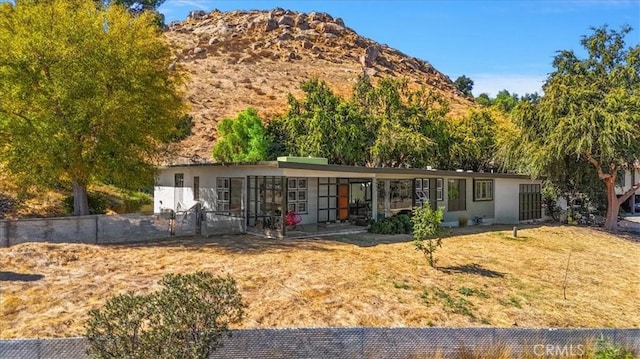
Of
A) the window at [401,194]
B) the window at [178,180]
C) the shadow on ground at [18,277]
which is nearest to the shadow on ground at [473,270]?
the window at [401,194]

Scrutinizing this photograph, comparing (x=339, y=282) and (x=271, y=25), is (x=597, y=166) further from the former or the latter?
(x=271, y=25)

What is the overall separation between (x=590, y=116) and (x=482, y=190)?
631 cm

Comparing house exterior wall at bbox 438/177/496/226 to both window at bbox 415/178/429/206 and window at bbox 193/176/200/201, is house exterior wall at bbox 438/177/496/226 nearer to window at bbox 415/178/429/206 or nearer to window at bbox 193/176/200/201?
window at bbox 415/178/429/206

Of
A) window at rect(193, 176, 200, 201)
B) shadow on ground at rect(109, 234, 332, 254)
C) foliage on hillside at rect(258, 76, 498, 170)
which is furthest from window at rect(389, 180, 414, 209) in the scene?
window at rect(193, 176, 200, 201)

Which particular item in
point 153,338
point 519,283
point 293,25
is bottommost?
point 519,283

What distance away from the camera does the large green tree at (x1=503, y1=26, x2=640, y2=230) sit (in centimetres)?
2278

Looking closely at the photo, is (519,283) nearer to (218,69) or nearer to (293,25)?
(218,69)

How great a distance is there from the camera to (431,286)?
41.2 ft

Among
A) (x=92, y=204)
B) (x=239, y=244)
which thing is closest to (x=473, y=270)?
(x=239, y=244)

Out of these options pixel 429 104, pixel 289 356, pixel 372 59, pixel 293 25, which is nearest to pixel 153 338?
pixel 289 356

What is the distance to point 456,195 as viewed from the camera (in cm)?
2478

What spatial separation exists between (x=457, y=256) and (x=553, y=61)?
16.8 metres

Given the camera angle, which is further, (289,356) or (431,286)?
(431,286)

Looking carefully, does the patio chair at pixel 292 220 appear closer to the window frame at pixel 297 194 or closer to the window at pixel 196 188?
the window frame at pixel 297 194
